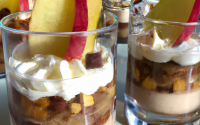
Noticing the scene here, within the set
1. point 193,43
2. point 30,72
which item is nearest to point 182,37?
point 193,43

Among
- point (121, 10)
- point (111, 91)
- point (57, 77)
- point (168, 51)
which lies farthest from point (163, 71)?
point (121, 10)

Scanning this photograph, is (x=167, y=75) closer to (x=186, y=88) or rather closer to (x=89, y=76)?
(x=186, y=88)

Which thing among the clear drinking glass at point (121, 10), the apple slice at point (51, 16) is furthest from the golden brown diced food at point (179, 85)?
the clear drinking glass at point (121, 10)

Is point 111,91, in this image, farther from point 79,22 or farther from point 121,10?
point 121,10

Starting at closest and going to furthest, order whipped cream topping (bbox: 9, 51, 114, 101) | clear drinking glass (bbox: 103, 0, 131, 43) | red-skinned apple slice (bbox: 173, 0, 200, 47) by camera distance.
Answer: whipped cream topping (bbox: 9, 51, 114, 101) < red-skinned apple slice (bbox: 173, 0, 200, 47) < clear drinking glass (bbox: 103, 0, 131, 43)

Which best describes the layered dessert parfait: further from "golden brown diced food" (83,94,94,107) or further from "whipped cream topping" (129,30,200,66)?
"whipped cream topping" (129,30,200,66)

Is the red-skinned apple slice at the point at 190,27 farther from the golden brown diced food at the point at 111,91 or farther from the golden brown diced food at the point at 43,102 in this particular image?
the golden brown diced food at the point at 43,102

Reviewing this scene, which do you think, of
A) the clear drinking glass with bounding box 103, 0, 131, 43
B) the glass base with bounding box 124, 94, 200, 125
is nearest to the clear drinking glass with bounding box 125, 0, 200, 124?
the glass base with bounding box 124, 94, 200, 125
